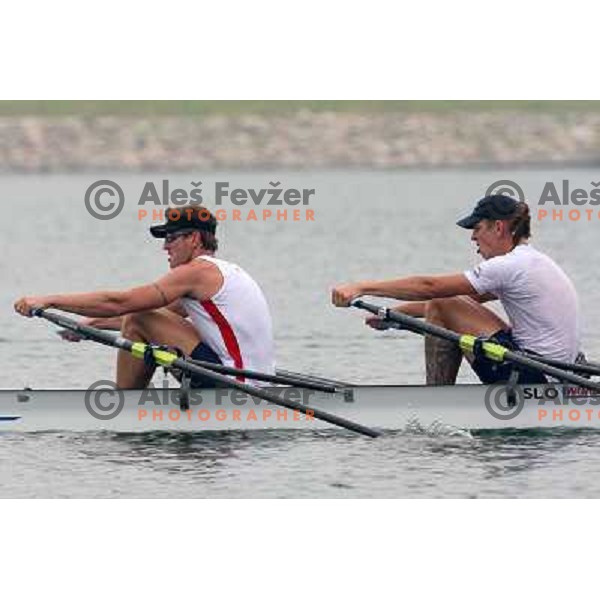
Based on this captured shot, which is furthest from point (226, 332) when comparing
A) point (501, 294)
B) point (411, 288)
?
point (501, 294)

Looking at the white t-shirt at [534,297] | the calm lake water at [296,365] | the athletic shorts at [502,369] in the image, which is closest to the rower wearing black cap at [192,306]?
the calm lake water at [296,365]

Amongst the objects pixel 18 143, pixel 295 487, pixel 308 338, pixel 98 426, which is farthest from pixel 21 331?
pixel 18 143

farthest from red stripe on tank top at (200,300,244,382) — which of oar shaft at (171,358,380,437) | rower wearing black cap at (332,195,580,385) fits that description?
rower wearing black cap at (332,195,580,385)

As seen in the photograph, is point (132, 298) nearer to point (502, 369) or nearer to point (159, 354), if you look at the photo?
point (159, 354)

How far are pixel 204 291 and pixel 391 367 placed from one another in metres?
7.11

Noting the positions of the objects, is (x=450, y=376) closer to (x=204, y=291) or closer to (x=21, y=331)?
A: (x=204, y=291)

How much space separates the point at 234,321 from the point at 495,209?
2.32m

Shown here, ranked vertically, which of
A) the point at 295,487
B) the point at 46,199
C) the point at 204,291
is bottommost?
the point at 295,487

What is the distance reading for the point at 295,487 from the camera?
1756 cm

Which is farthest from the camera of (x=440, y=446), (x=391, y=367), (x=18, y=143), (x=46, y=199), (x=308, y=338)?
(x=18, y=143)

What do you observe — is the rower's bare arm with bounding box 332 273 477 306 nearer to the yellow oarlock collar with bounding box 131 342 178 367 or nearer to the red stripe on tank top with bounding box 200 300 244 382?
the red stripe on tank top with bounding box 200 300 244 382

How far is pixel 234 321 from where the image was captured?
18688mm

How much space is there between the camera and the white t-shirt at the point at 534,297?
18.7 metres

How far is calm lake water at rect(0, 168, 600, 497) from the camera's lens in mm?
17688
